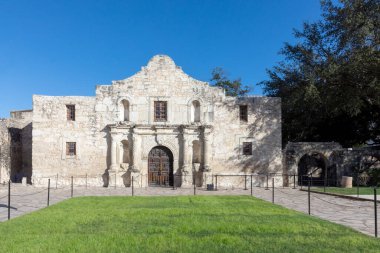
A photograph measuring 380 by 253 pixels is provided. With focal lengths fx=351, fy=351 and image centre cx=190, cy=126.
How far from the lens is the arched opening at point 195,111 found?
22.5 meters

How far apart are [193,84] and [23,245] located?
17.3 metres

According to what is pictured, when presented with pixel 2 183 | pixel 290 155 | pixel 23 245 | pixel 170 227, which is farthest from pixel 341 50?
pixel 2 183

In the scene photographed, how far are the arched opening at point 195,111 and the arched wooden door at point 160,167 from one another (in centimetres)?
268

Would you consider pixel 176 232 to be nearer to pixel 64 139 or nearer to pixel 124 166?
pixel 124 166

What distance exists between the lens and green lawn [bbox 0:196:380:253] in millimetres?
6098

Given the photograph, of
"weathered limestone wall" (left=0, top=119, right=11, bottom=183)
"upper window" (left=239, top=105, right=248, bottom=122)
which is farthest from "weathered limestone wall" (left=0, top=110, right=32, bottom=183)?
"upper window" (left=239, top=105, right=248, bottom=122)

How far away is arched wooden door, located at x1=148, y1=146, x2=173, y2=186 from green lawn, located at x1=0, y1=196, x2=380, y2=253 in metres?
11.6

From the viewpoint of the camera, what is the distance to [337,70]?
69.2ft

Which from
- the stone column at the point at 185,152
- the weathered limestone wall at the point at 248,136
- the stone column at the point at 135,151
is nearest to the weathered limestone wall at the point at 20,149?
the stone column at the point at 135,151

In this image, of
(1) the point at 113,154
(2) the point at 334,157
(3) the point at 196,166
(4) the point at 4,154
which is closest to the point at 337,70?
(2) the point at 334,157

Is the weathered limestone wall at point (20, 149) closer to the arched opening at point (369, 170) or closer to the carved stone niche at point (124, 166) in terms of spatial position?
the carved stone niche at point (124, 166)

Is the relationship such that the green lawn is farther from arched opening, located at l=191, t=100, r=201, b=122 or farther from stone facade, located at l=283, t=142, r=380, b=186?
stone facade, located at l=283, t=142, r=380, b=186

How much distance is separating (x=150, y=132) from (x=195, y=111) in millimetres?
3279

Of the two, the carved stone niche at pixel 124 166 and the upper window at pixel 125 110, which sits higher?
the upper window at pixel 125 110
